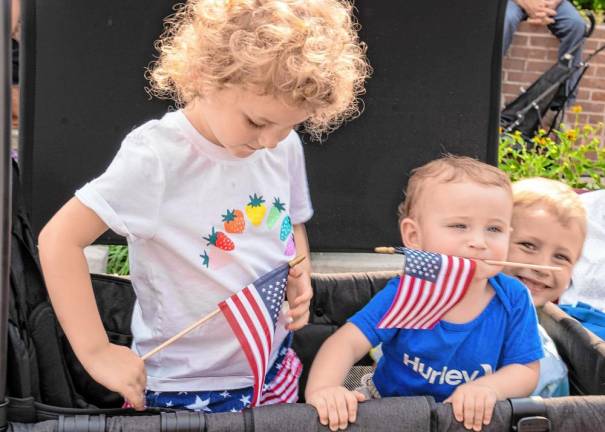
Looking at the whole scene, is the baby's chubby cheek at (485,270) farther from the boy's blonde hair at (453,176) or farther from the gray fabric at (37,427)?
the gray fabric at (37,427)

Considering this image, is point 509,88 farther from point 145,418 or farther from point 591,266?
point 145,418

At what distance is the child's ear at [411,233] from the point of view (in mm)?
1796

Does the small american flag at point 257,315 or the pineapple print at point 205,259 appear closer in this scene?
the small american flag at point 257,315

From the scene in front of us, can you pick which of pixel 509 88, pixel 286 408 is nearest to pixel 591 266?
pixel 286 408

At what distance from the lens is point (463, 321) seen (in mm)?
1750

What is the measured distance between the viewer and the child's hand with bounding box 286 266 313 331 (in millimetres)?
1772

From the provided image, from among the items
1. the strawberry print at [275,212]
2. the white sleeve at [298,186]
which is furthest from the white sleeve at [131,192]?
the white sleeve at [298,186]

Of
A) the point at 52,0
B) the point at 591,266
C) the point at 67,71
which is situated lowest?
the point at 591,266

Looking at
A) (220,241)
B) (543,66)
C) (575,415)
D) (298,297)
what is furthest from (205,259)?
(543,66)

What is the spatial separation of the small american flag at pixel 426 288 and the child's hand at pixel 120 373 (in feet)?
1.67

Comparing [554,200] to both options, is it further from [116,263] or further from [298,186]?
[116,263]

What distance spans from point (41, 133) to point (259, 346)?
132 centimetres

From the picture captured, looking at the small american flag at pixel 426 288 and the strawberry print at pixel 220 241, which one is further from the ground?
the strawberry print at pixel 220 241

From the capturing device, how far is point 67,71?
2.51m
